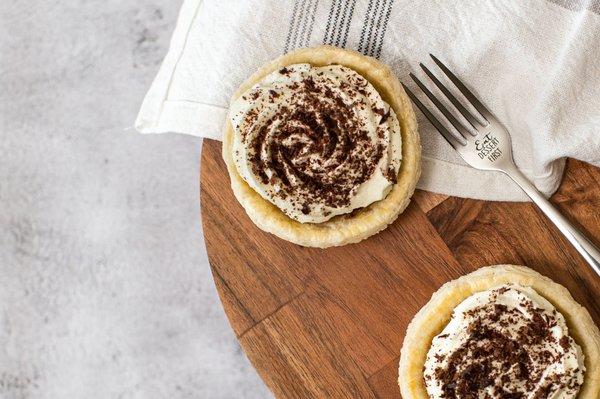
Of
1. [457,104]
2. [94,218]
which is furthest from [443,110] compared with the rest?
[94,218]

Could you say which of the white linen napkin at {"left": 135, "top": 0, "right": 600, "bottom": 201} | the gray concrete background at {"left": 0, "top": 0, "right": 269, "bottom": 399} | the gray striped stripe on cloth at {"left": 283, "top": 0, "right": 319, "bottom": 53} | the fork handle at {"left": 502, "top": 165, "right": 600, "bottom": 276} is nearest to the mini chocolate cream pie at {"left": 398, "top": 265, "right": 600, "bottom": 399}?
the fork handle at {"left": 502, "top": 165, "right": 600, "bottom": 276}

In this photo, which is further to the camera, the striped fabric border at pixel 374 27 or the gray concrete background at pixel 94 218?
the gray concrete background at pixel 94 218

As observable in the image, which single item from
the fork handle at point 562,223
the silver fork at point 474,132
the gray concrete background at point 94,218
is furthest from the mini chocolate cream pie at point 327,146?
the gray concrete background at point 94,218

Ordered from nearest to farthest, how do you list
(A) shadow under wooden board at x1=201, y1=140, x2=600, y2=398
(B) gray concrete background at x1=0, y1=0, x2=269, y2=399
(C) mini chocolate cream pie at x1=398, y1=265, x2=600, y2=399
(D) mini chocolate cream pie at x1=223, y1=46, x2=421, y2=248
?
(C) mini chocolate cream pie at x1=398, y1=265, x2=600, y2=399 < (D) mini chocolate cream pie at x1=223, y1=46, x2=421, y2=248 < (A) shadow under wooden board at x1=201, y1=140, x2=600, y2=398 < (B) gray concrete background at x1=0, y1=0, x2=269, y2=399

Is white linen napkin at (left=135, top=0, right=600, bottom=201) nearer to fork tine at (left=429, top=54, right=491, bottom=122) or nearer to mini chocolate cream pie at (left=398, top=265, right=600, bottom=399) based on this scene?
fork tine at (left=429, top=54, right=491, bottom=122)

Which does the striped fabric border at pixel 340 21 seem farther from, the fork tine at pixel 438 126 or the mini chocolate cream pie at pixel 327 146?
the fork tine at pixel 438 126
